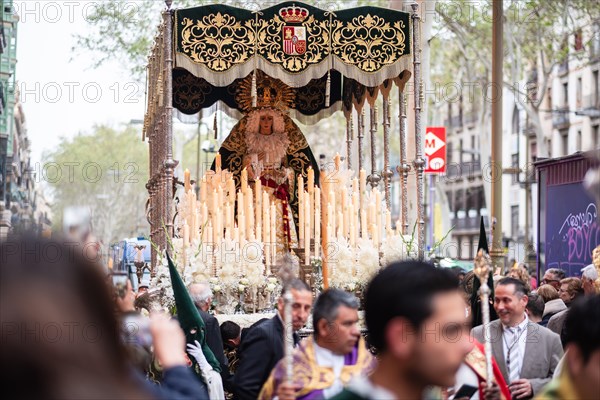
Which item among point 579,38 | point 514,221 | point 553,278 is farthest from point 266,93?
point 514,221

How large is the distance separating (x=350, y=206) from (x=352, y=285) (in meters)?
0.82

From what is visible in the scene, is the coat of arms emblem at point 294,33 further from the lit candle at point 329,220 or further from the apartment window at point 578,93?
the apartment window at point 578,93

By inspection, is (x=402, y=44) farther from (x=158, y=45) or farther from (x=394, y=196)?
(x=394, y=196)

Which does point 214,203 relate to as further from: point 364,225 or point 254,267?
point 364,225

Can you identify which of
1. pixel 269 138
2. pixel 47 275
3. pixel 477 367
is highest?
pixel 269 138

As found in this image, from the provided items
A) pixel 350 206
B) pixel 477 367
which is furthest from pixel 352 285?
pixel 477 367

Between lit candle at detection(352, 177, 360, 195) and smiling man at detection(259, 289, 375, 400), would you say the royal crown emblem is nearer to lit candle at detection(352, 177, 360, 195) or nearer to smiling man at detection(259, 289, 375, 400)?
lit candle at detection(352, 177, 360, 195)

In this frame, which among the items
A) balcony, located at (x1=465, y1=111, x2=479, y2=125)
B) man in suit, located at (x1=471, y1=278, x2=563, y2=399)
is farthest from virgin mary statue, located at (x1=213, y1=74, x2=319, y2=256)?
balcony, located at (x1=465, y1=111, x2=479, y2=125)

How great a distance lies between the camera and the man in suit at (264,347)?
620 cm

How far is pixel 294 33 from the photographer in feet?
39.8

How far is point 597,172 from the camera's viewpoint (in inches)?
199

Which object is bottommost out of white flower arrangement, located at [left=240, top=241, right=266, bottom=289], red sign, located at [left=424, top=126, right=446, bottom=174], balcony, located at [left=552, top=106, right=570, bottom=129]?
white flower arrangement, located at [left=240, top=241, right=266, bottom=289]

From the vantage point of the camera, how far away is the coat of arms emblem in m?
12.1

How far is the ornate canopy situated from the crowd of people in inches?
175
